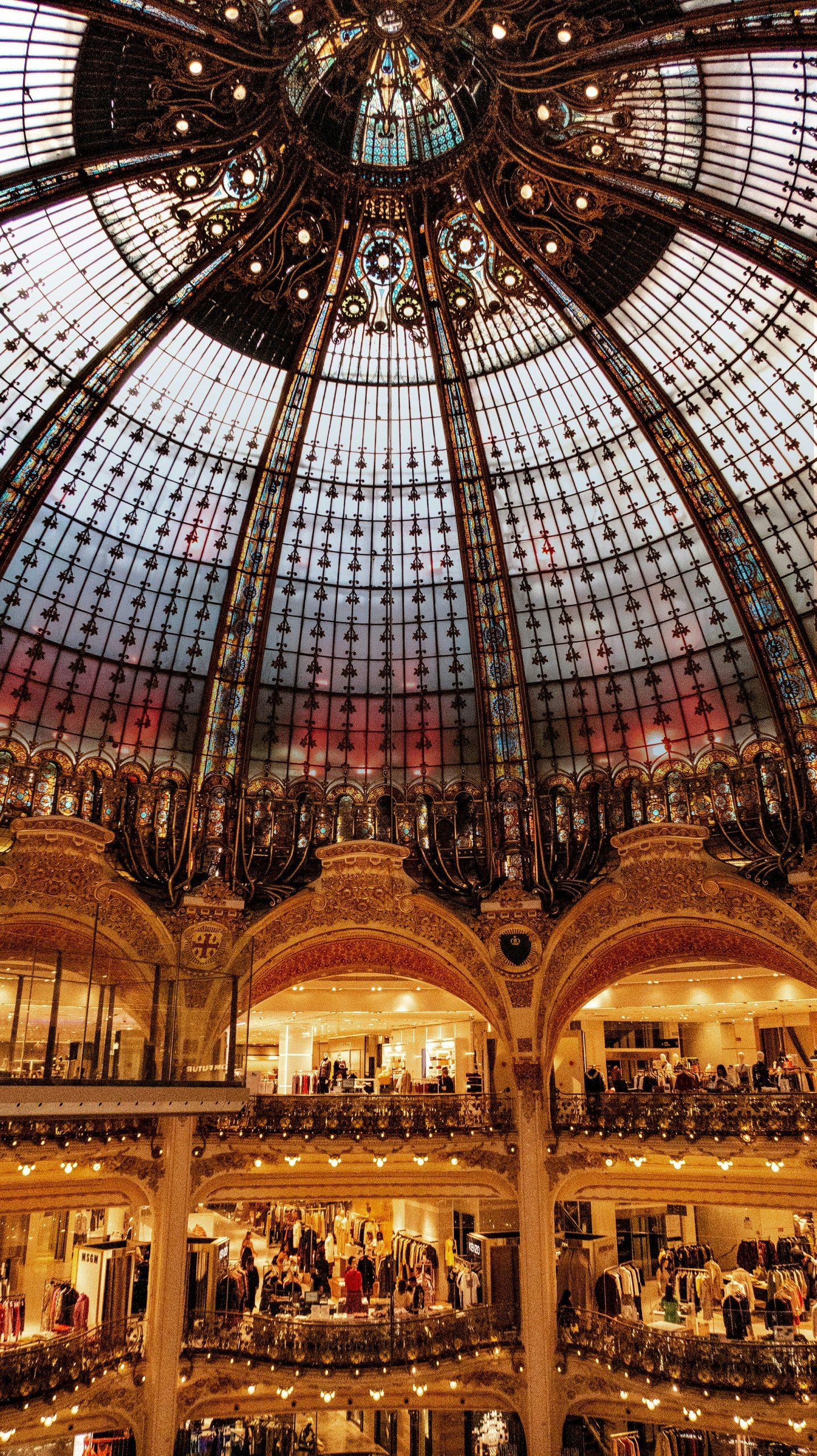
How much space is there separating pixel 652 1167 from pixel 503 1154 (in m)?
4.16

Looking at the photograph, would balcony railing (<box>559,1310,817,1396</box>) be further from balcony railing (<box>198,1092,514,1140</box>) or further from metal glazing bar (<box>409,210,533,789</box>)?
metal glazing bar (<box>409,210,533,789</box>)

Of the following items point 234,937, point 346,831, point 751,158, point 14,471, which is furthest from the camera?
point 346,831

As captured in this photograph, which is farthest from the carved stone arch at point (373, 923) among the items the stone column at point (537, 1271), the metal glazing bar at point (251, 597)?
the metal glazing bar at point (251, 597)

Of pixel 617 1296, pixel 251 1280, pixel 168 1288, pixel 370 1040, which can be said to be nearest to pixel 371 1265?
pixel 251 1280

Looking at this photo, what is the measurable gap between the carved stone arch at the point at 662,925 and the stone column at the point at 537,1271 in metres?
1.27

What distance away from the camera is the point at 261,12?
20531mm

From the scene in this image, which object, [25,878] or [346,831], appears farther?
[346,831]

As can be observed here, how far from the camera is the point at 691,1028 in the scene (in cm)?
3925

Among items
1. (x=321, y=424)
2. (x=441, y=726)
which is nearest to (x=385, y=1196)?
(x=441, y=726)

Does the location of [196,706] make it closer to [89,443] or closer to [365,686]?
[365,686]

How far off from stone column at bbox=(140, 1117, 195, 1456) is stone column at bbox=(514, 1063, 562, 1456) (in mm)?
8820

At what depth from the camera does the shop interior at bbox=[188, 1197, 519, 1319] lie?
2777cm

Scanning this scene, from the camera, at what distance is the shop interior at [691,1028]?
3197cm

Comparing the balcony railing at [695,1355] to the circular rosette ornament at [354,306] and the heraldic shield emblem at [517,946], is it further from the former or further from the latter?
the circular rosette ornament at [354,306]
